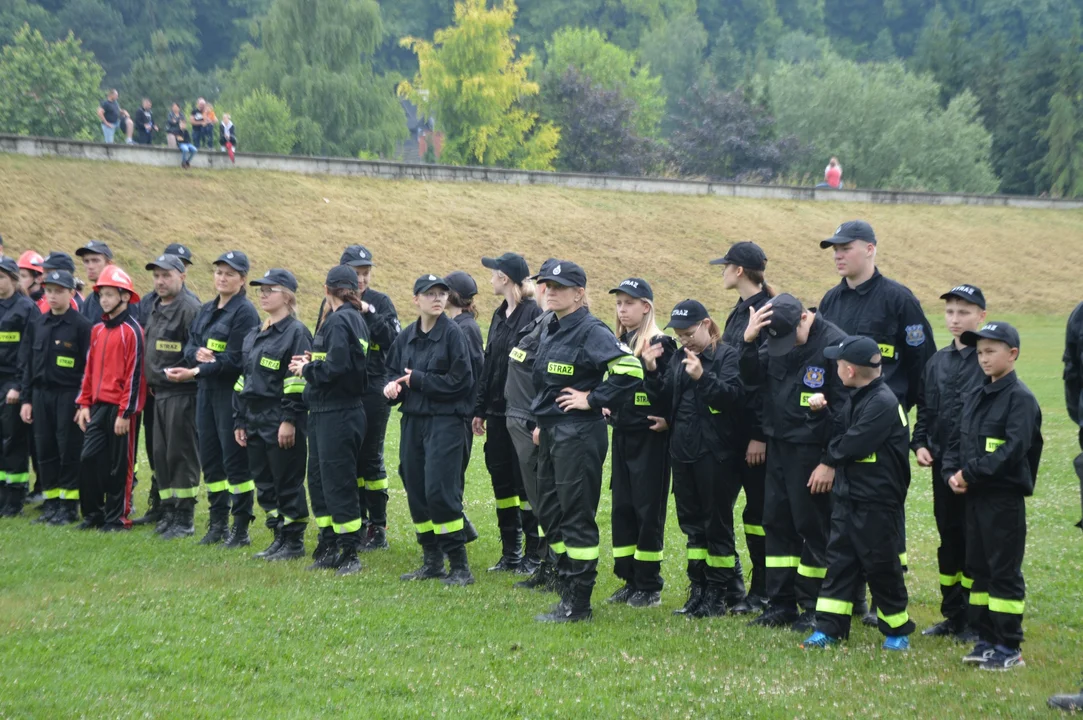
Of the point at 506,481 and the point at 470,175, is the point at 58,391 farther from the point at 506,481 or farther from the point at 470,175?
the point at 470,175

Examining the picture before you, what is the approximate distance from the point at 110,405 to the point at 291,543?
2.64 meters

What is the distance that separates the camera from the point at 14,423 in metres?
12.6

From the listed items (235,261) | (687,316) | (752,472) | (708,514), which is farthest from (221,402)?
(752,472)

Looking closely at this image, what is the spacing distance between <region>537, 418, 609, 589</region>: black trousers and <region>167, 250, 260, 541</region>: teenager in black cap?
3.83m

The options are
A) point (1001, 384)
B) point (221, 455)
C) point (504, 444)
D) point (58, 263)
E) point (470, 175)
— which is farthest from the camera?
point (470, 175)

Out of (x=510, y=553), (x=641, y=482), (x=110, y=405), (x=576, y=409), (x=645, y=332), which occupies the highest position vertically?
(x=645, y=332)

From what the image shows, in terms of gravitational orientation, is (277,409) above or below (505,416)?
below

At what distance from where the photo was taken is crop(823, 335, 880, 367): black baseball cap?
7.45 metres

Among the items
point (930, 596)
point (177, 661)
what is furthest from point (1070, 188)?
point (177, 661)

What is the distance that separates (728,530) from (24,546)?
21.4ft

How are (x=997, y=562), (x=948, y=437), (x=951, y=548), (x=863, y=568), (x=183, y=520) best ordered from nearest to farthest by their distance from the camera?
(x=997, y=562) → (x=863, y=568) → (x=948, y=437) → (x=951, y=548) → (x=183, y=520)

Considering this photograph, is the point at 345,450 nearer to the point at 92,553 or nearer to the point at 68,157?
the point at 92,553

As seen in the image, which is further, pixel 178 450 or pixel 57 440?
pixel 57 440

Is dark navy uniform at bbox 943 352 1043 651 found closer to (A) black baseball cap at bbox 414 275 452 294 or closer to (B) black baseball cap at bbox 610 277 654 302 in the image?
(B) black baseball cap at bbox 610 277 654 302
